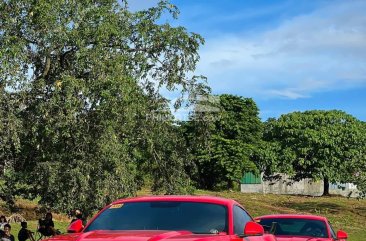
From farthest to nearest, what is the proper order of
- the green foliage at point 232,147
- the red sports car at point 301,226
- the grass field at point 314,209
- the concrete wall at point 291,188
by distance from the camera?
the concrete wall at point 291,188
the green foliage at point 232,147
the grass field at point 314,209
the red sports car at point 301,226

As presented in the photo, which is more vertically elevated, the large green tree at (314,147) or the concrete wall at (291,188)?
the large green tree at (314,147)

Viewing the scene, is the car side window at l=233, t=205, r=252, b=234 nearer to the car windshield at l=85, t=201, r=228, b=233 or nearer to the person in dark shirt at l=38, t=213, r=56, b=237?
the car windshield at l=85, t=201, r=228, b=233

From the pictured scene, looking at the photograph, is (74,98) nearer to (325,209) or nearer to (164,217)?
Result: (164,217)

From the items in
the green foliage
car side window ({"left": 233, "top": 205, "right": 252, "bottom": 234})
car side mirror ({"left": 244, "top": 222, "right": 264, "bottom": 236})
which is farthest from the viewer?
the green foliage

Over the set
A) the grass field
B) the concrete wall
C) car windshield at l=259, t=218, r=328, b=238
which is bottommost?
the grass field

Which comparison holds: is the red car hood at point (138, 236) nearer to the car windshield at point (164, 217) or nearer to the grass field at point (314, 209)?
the car windshield at point (164, 217)

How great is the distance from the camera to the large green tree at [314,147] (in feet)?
212

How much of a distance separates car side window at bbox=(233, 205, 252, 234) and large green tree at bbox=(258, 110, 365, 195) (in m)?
55.7

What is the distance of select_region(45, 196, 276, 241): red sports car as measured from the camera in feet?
21.7

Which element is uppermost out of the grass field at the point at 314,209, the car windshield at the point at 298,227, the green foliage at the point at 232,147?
the green foliage at the point at 232,147

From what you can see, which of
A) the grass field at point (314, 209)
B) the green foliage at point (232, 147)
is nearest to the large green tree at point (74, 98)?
the grass field at point (314, 209)

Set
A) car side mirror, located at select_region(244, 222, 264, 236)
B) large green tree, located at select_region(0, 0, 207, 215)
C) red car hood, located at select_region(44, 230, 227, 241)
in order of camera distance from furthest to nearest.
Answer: large green tree, located at select_region(0, 0, 207, 215) → car side mirror, located at select_region(244, 222, 264, 236) → red car hood, located at select_region(44, 230, 227, 241)

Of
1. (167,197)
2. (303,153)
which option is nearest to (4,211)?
(167,197)

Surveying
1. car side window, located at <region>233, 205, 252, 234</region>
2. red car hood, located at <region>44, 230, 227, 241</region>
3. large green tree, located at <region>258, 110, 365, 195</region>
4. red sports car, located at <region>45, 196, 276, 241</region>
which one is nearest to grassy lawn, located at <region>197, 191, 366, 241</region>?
large green tree, located at <region>258, 110, 365, 195</region>
